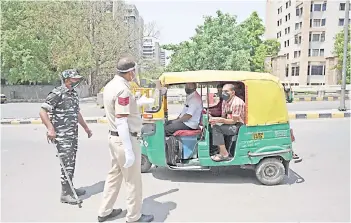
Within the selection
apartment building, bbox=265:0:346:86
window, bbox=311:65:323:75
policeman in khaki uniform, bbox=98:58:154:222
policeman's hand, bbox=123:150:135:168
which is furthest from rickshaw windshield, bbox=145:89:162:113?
window, bbox=311:65:323:75

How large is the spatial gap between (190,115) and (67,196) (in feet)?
7.04

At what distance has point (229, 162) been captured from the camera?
464 cm

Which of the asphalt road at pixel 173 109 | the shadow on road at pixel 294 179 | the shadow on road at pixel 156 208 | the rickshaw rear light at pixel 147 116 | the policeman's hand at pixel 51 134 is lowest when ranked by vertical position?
the shadow on road at pixel 156 208

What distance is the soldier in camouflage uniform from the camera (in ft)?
12.8

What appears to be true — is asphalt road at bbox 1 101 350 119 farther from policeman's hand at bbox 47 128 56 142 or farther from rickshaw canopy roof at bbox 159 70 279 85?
policeman's hand at bbox 47 128 56 142

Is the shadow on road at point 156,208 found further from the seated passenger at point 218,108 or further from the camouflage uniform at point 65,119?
the seated passenger at point 218,108

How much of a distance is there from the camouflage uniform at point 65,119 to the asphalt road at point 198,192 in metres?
0.60

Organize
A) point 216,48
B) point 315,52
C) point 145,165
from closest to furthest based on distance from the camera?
point 145,165
point 216,48
point 315,52

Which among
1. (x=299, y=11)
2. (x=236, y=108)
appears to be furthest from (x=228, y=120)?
(x=299, y=11)

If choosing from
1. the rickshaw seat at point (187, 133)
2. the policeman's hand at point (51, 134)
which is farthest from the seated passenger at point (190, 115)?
the policeman's hand at point (51, 134)

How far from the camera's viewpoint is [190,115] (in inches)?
194

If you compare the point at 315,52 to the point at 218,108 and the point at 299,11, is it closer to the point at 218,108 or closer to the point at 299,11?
the point at 299,11

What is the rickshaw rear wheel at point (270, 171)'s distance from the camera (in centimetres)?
464

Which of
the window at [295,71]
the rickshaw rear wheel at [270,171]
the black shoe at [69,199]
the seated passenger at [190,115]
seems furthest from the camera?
the window at [295,71]
